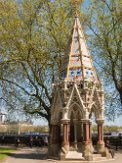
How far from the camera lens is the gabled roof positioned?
22359 millimetres

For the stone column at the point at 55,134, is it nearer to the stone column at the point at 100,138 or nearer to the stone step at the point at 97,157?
the stone column at the point at 100,138

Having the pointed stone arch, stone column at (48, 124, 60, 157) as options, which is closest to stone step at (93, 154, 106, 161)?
the pointed stone arch

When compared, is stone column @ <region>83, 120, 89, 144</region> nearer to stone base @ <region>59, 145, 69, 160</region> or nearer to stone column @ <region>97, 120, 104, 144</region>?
stone base @ <region>59, 145, 69, 160</region>

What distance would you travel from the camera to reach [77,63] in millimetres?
22719

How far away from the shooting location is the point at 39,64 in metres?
30.6

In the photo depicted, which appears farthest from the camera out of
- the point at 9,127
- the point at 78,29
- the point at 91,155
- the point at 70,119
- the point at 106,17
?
the point at 9,127

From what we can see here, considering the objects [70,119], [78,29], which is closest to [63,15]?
[78,29]

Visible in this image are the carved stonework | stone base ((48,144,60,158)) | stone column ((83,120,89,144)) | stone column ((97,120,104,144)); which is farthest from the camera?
stone base ((48,144,60,158))

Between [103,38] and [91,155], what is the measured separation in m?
13.6

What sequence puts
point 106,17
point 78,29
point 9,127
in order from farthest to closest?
point 9,127
point 106,17
point 78,29

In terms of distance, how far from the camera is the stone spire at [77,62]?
880 inches

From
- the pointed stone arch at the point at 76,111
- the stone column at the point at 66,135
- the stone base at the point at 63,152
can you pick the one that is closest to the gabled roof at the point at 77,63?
the pointed stone arch at the point at 76,111

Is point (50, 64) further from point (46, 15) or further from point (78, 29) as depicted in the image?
point (78, 29)

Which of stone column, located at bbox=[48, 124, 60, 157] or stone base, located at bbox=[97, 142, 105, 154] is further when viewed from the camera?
stone column, located at bbox=[48, 124, 60, 157]
